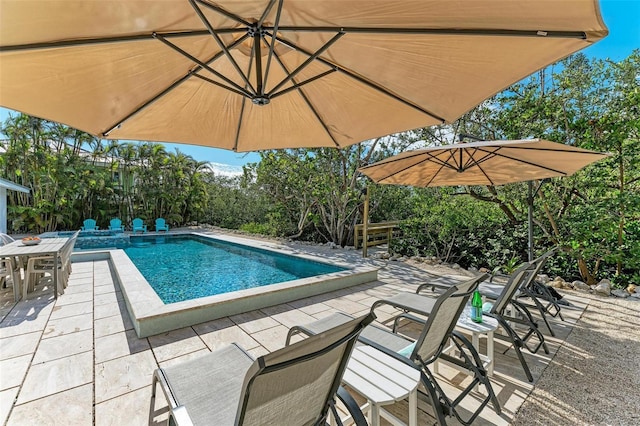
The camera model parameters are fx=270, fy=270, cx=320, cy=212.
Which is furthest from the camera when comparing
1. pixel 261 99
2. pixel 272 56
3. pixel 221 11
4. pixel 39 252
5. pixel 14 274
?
pixel 14 274

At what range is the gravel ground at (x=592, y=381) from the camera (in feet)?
6.73

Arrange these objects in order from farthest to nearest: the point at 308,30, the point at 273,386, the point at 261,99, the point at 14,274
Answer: the point at 14,274, the point at 261,99, the point at 308,30, the point at 273,386

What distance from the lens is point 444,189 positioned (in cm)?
756

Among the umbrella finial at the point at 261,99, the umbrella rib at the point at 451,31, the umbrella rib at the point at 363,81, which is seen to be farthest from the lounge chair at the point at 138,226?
the umbrella rib at the point at 451,31

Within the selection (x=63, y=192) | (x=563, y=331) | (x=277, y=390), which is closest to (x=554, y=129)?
(x=563, y=331)

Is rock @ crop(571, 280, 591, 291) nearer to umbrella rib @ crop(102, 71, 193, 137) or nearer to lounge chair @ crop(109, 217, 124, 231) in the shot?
umbrella rib @ crop(102, 71, 193, 137)

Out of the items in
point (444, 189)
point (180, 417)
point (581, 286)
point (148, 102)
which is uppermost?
point (148, 102)

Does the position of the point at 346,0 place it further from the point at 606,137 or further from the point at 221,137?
the point at 606,137

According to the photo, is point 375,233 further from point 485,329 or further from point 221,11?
point 221,11

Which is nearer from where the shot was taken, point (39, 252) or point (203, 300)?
point (203, 300)

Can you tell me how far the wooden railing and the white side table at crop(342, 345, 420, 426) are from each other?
8.54 meters

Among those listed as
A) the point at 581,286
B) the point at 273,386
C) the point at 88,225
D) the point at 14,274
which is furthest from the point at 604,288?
the point at 88,225

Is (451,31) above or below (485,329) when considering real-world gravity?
above

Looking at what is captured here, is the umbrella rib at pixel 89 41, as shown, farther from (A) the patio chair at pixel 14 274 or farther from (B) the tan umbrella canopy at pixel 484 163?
(A) the patio chair at pixel 14 274
